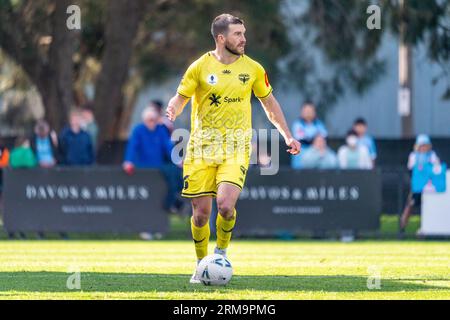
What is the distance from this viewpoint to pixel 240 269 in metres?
13.2

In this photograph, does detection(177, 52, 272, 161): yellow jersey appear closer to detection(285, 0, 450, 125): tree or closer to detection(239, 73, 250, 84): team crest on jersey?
detection(239, 73, 250, 84): team crest on jersey

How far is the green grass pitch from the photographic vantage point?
34.2ft

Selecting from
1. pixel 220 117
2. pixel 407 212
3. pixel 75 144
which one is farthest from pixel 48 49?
pixel 220 117

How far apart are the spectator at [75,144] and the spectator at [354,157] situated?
15.0 feet

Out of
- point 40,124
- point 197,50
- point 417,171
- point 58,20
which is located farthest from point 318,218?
point 197,50

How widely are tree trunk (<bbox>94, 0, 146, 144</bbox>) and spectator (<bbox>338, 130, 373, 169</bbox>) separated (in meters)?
8.09

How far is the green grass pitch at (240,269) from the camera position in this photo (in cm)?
1043

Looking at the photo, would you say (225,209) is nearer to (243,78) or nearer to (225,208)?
(225,208)

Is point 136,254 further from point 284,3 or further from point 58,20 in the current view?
point 284,3

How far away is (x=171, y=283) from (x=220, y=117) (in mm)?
1689

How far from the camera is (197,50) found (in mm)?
35812

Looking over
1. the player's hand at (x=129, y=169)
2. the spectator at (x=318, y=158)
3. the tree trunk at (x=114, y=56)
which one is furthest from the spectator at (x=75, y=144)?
the tree trunk at (x=114, y=56)

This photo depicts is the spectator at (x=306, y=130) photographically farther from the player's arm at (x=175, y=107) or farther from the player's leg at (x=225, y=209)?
the player's arm at (x=175, y=107)

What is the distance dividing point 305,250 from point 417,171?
3.84 metres
